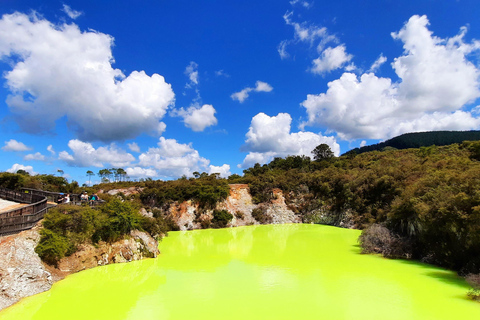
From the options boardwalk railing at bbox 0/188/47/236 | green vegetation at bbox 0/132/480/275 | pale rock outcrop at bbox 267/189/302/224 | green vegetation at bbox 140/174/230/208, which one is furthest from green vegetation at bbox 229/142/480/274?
boardwalk railing at bbox 0/188/47/236

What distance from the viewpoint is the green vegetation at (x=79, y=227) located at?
12461 mm

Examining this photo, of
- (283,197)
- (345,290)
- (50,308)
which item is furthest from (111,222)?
(283,197)

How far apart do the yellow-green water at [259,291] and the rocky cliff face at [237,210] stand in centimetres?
1646

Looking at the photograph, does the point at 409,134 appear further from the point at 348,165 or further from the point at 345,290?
the point at 345,290

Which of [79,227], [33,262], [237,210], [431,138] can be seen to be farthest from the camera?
[431,138]

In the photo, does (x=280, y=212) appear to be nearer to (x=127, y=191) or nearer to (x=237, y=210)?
(x=237, y=210)

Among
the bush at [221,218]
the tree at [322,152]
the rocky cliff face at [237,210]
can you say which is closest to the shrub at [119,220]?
the rocky cliff face at [237,210]

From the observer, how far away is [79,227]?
588 inches

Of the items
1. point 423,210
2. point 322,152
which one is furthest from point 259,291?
point 322,152

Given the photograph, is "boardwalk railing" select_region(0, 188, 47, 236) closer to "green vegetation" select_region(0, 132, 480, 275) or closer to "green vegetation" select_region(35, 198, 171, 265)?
"green vegetation" select_region(35, 198, 171, 265)

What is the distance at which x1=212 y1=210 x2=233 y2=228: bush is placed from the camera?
33.5m

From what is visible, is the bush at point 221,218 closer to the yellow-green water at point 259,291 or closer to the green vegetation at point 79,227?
the green vegetation at point 79,227

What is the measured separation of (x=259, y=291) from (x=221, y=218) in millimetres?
23470

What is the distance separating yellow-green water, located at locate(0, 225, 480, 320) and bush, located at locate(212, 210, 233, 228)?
16.4 meters
